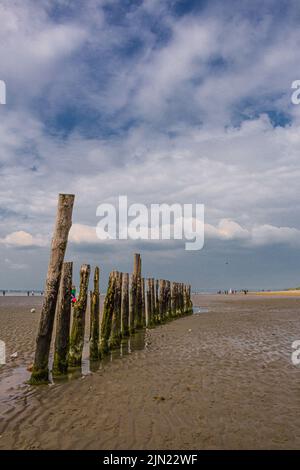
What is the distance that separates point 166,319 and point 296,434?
15982 mm

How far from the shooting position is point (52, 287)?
7.82 metres

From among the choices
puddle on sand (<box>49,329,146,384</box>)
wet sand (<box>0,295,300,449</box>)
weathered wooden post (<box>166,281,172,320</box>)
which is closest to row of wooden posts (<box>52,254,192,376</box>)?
puddle on sand (<box>49,329,146,384</box>)

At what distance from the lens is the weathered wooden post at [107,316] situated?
34.2 ft

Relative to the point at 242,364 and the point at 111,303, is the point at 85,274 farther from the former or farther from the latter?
the point at 242,364

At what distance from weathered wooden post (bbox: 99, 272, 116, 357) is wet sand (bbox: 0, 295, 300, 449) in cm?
68

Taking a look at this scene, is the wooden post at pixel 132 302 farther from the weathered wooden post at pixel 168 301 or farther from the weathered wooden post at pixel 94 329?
the weathered wooden post at pixel 168 301

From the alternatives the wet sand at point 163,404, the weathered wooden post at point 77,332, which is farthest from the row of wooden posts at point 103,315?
the wet sand at point 163,404

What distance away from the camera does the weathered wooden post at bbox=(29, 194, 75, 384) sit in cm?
765

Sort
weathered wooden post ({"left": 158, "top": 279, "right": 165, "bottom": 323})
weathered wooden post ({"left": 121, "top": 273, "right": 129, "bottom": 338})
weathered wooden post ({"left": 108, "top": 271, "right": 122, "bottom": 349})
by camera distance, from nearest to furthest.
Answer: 1. weathered wooden post ({"left": 108, "top": 271, "right": 122, "bottom": 349})
2. weathered wooden post ({"left": 121, "top": 273, "right": 129, "bottom": 338})
3. weathered wooden post ({"left": 158, "top": 279, "right": 165, "bottom": 323})

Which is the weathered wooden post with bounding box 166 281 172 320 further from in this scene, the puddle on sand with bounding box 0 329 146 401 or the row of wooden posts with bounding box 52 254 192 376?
the puddle on sand with bounding box 0 329 146 401

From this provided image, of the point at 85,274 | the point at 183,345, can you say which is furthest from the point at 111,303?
the point at 183,345

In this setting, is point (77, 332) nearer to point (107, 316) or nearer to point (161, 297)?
point (107, 316)
